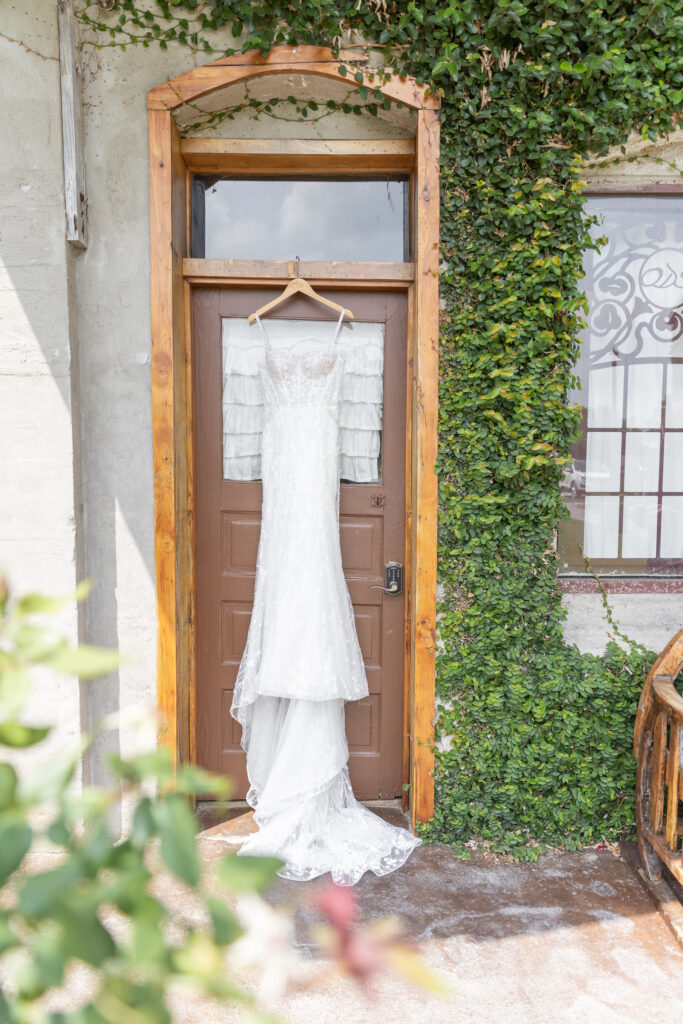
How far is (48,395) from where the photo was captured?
2.76 meters

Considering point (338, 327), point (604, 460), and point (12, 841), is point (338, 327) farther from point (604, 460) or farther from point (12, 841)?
point (12, 841)

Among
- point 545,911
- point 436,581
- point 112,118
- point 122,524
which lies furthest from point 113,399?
point 545,911

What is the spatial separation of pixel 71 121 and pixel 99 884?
297 cm

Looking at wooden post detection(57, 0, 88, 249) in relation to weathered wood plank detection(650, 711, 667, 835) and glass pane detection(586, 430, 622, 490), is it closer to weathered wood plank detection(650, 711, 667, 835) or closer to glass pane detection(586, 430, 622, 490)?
glass pane detection(586, 430, 622, 490)

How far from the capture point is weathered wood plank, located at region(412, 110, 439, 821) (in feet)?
9.02

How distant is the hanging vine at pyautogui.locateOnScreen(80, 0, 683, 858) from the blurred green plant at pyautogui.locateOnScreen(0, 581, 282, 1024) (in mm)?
2460

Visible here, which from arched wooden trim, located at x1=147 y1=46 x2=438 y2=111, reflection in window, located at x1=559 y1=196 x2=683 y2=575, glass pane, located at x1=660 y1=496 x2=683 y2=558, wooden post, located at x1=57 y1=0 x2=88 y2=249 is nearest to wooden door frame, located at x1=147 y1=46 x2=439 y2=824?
arched wooden trim, located at x1=147 y1=46 x2=438 y2=111

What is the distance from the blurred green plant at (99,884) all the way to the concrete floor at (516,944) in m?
1.95

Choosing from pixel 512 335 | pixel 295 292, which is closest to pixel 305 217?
pixel 295 292

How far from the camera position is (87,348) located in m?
2.83

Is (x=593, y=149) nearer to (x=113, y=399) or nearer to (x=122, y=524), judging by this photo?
(x=113, y=399)

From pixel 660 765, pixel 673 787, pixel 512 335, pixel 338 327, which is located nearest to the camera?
pixel 673 787

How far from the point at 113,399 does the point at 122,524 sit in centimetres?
53

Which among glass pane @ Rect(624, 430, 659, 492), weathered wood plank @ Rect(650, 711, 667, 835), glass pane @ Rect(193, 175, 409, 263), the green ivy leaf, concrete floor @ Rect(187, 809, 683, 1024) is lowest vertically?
concrete floor @ Rect(187, 809, 683, 1024)
